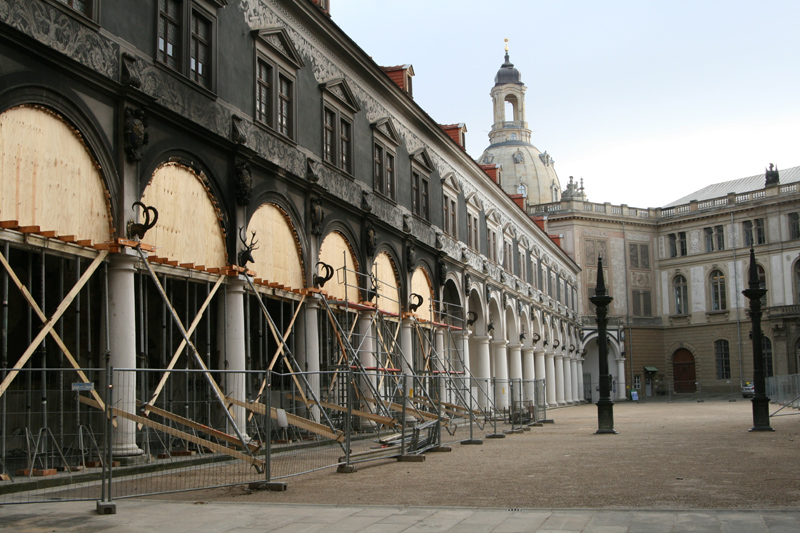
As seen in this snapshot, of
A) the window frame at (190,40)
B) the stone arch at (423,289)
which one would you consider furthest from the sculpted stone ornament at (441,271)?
the window frame at (190,40)

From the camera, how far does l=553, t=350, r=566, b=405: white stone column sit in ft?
201

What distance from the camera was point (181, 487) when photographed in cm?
1176

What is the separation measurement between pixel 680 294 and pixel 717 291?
354 centimetres

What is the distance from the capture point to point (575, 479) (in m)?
13.0

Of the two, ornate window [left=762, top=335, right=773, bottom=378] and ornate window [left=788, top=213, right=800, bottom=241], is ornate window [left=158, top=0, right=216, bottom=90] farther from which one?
ornate window [left=788, top=213, right=800, bottom=241]

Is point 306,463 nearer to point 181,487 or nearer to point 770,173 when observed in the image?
point 181,487

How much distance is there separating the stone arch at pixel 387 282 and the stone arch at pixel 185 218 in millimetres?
9450

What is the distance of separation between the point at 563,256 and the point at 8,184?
5907cm

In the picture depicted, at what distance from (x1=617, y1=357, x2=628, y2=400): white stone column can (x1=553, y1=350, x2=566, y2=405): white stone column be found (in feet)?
46.8

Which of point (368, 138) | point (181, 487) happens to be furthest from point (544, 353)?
point (181, 487)

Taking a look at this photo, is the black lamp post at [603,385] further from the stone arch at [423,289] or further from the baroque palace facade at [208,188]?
the stone arch at [423,289]

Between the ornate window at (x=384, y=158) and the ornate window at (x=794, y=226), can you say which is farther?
the ornate window at (x=794, y=226)

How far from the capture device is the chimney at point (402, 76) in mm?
32438

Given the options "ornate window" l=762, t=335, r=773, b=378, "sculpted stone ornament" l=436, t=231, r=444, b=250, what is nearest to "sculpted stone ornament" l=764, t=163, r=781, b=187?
"ornate window" l=762, t=335, r=773, b=378
